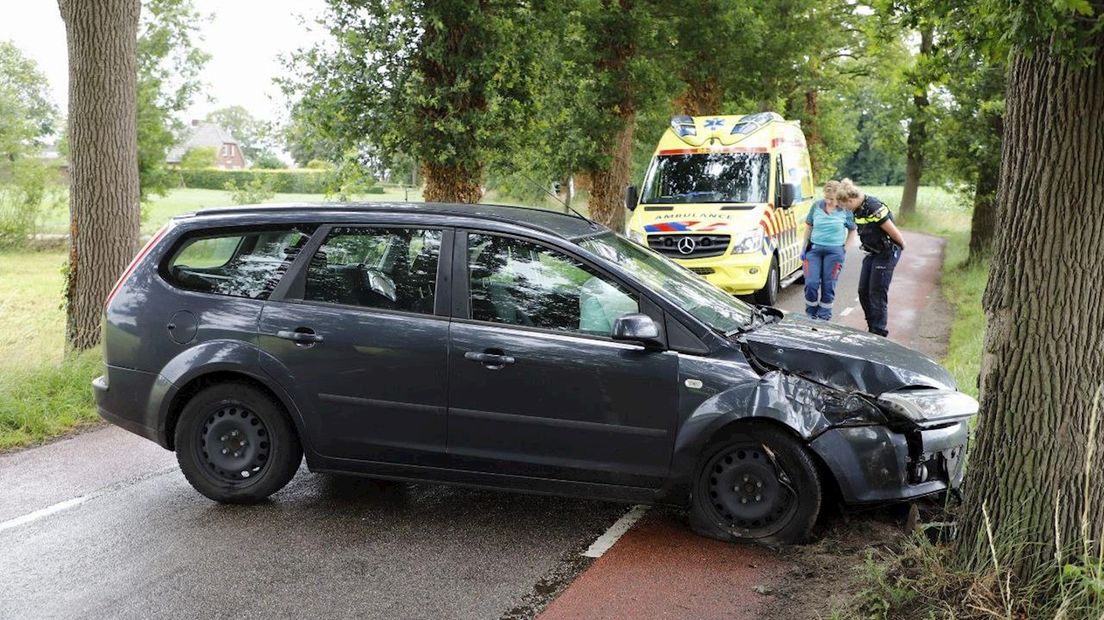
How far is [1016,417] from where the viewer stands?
409cm

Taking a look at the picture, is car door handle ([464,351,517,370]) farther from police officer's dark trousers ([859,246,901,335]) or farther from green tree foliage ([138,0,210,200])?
green tree foliage ([138,0,210,200])

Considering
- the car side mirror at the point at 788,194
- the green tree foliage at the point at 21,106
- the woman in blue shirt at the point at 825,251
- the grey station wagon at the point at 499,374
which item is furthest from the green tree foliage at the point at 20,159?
the grey station wagon at the point at 499,374

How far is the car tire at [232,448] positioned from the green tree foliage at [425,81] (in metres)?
9.02

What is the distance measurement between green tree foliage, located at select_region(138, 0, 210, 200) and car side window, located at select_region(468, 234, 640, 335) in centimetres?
2874

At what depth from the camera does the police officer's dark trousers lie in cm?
1017

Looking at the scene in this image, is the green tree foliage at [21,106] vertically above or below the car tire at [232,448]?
above

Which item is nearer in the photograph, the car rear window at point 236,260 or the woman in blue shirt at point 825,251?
the car rear window at point 236,260

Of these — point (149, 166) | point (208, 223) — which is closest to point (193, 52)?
point (149, 166)

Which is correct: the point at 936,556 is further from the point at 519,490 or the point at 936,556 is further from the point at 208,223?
the point at 208,223

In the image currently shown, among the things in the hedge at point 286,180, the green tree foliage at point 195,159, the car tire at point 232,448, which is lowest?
the car tire at point 232,448

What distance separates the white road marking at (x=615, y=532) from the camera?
5180mm

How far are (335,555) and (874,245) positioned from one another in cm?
703

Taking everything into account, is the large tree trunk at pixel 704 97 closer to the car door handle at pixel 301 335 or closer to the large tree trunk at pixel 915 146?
the large tree trunk at pixel 915 146

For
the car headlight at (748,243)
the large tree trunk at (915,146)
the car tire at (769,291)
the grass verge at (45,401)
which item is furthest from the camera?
the large tree trunk at (915,146)
